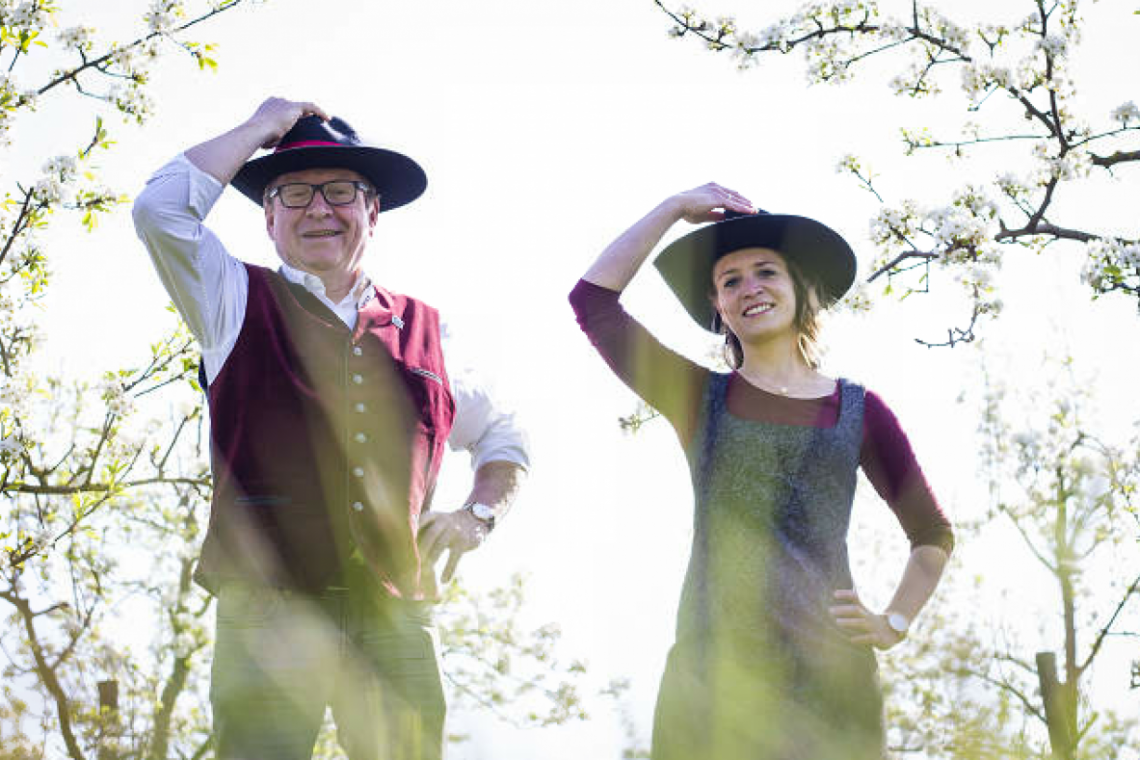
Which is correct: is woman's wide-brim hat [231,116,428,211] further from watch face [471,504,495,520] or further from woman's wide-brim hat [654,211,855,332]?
watch face [471,504,495,520]

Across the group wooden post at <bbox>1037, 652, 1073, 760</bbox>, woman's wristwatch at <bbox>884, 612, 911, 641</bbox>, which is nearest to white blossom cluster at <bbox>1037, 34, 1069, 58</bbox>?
woman's wristwatch at <bbox>884, 612, 911, 641</bbox>

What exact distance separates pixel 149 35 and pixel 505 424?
3862 mm

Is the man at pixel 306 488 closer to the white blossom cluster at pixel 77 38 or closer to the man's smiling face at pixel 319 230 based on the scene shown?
the man's smiling face at pixel 319 230

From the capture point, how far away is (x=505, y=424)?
3.37 metres

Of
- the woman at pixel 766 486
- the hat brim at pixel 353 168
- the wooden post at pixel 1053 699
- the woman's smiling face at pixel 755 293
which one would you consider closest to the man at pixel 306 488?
the hat brim at pixel 353 168

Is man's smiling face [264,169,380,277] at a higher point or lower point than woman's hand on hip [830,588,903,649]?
higher

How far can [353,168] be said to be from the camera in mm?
3359

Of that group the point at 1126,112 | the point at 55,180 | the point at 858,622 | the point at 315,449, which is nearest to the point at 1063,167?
the point at 1126,112

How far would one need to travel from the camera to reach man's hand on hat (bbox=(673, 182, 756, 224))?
3.20 m

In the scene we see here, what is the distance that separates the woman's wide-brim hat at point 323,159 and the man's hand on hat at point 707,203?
0.84 meters

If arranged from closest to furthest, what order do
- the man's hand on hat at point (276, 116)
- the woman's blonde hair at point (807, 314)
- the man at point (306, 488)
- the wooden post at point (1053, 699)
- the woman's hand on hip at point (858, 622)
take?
the man at point (306, 488) < the woman's hand on hip at point (858, 622) < the man's hand on hat at point (276, 116) < the woman's blonde hair at point (807, 314) < the wooden post at point (1053, 699)

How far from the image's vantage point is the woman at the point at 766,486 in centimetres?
283

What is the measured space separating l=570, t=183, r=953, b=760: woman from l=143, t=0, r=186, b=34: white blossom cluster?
12.3 feet

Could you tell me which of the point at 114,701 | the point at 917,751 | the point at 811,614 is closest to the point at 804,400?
the point at 811,614
